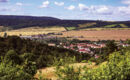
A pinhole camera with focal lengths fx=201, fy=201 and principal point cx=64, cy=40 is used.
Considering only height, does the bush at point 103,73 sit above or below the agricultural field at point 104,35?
above

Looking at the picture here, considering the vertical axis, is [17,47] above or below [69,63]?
below

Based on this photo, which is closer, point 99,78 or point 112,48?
point 99,78

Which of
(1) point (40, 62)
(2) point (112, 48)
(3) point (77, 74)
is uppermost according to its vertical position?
(3) point (77, 74)

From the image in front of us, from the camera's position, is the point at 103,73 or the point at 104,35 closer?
the point at 103,73

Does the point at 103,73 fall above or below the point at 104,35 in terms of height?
above

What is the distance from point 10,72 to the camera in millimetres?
11602

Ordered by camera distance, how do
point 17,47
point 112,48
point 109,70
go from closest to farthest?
point 109,70 < point 112,48 < point 17,47

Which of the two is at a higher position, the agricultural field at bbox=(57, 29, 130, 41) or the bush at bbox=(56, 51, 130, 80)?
the bush at bbox=(56, 51, 130, 80)

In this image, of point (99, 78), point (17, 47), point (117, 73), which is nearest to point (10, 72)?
→ point (99, 78)

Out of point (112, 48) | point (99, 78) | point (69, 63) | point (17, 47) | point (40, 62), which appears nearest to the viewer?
point (99, 78)

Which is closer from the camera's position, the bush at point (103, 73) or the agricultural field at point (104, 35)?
the bush at point (103, 73)

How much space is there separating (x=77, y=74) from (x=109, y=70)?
197cm

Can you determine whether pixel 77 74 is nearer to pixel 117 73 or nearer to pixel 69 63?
pixel 69 63

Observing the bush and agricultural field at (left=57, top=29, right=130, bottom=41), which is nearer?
the bush
